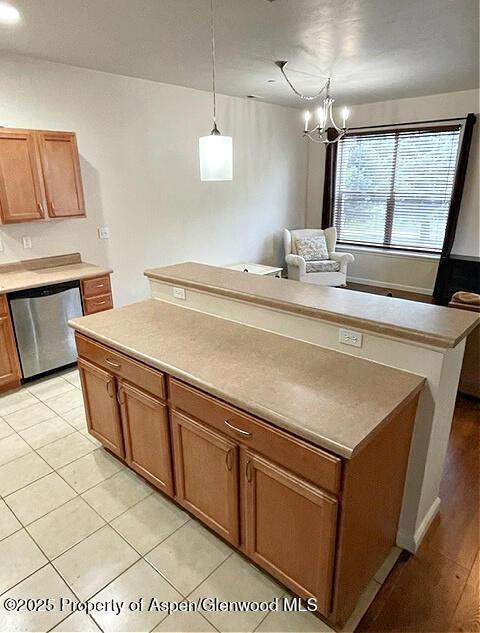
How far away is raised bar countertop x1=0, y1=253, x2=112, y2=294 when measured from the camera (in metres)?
3.31

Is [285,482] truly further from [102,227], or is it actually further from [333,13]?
[102,227]

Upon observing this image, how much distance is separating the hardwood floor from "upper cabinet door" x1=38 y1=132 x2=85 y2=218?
360cm

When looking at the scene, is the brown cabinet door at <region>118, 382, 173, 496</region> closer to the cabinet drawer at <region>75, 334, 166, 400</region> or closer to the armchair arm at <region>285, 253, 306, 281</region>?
the cabinet drawer at <region>75, 334, 166, 400</region>

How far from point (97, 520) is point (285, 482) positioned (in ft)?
3.98

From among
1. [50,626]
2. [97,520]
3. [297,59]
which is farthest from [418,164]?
[50,626]

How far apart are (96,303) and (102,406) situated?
1.68 m

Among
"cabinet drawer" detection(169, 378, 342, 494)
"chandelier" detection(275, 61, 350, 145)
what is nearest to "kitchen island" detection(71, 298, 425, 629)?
"cabinet drawer" detection(169, 378, 342, 494)

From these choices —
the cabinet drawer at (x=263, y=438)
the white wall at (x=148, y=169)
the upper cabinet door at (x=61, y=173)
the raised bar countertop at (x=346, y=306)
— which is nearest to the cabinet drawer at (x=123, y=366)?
the cabinet drawer at (x=263, y=438)

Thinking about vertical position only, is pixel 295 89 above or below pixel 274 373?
above

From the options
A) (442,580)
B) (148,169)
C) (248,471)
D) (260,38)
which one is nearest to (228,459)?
(248,471)

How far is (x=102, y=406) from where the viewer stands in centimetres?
235

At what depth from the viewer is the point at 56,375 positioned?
3734 millimetres

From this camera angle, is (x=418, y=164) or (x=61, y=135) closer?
(x=61, y=135)

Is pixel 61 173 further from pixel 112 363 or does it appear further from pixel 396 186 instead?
pixel 396 186
